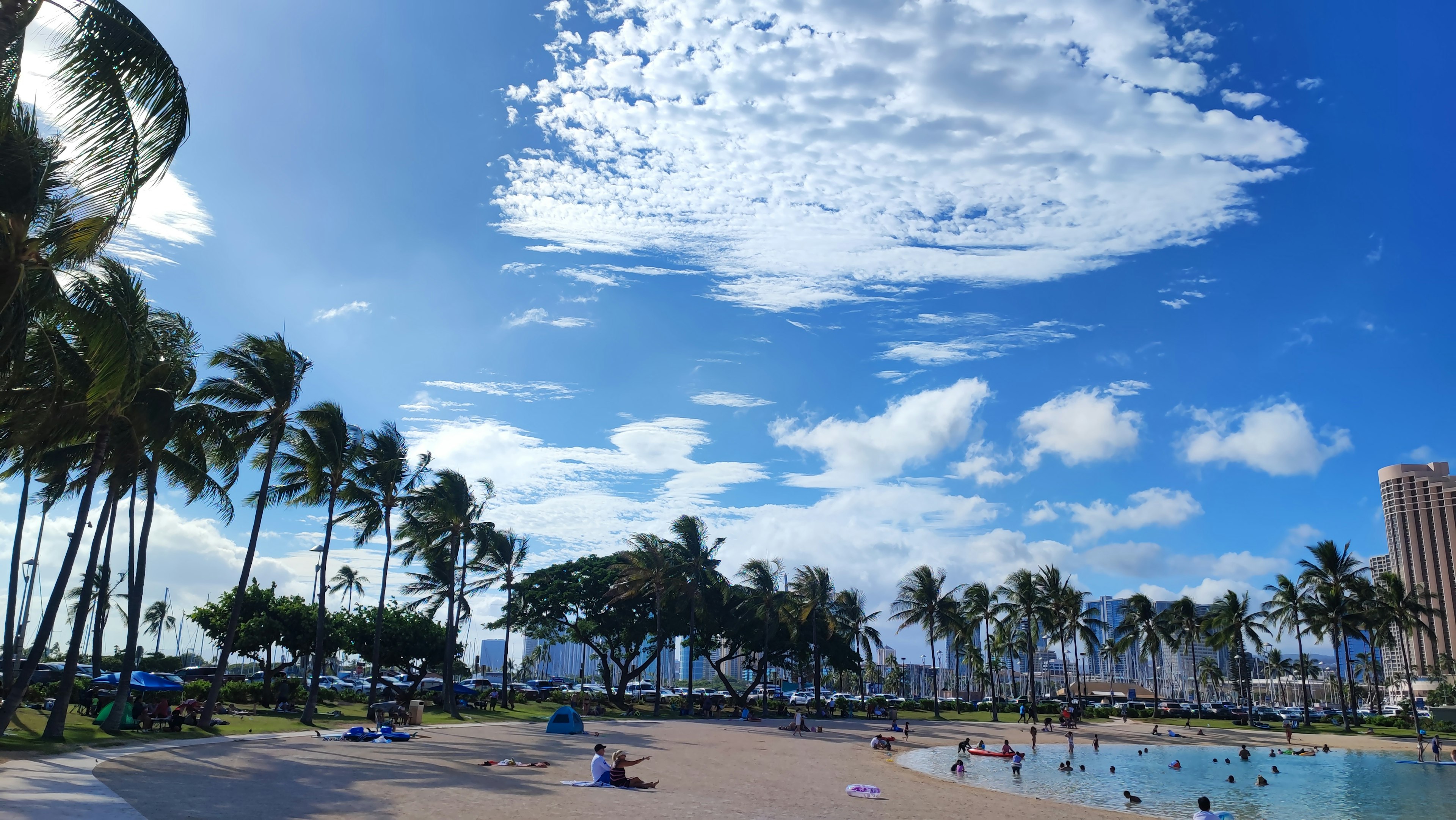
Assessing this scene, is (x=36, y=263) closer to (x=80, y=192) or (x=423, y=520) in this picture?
(x=80, y=192)

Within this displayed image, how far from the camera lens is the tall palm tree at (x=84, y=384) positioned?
12828mm

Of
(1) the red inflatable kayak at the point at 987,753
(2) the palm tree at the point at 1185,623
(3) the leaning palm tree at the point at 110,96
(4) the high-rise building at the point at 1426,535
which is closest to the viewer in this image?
(3) the leaning palm tree at the point at 110,96

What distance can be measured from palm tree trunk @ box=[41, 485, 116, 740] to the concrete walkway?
237 centimetres

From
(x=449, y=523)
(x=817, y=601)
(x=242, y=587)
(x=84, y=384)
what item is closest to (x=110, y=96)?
(x=84, y=384)

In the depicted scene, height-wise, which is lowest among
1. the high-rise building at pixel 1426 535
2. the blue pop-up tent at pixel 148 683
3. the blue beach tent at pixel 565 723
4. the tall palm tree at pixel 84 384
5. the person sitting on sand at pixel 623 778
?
the blue beach tent at pixel 565 723

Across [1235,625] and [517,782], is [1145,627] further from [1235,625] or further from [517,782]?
[517,782]

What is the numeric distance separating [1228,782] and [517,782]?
28.7 m

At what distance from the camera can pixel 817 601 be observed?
62.5 m

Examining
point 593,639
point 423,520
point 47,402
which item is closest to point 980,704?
point 593,639

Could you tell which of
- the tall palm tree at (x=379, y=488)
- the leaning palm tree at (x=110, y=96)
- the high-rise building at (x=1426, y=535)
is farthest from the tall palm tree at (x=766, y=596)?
the high-rise building at (x=1426, y=535)

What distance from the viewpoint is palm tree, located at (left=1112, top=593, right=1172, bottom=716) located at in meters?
73.1

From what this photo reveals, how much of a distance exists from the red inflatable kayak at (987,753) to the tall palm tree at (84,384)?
33.8 meters

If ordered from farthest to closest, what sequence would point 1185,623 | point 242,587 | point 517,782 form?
point 1185,623, point 242,587, point 517,782

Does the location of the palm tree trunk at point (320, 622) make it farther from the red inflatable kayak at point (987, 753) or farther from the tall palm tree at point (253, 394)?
the red inflatable kayak at point (987, 753)
